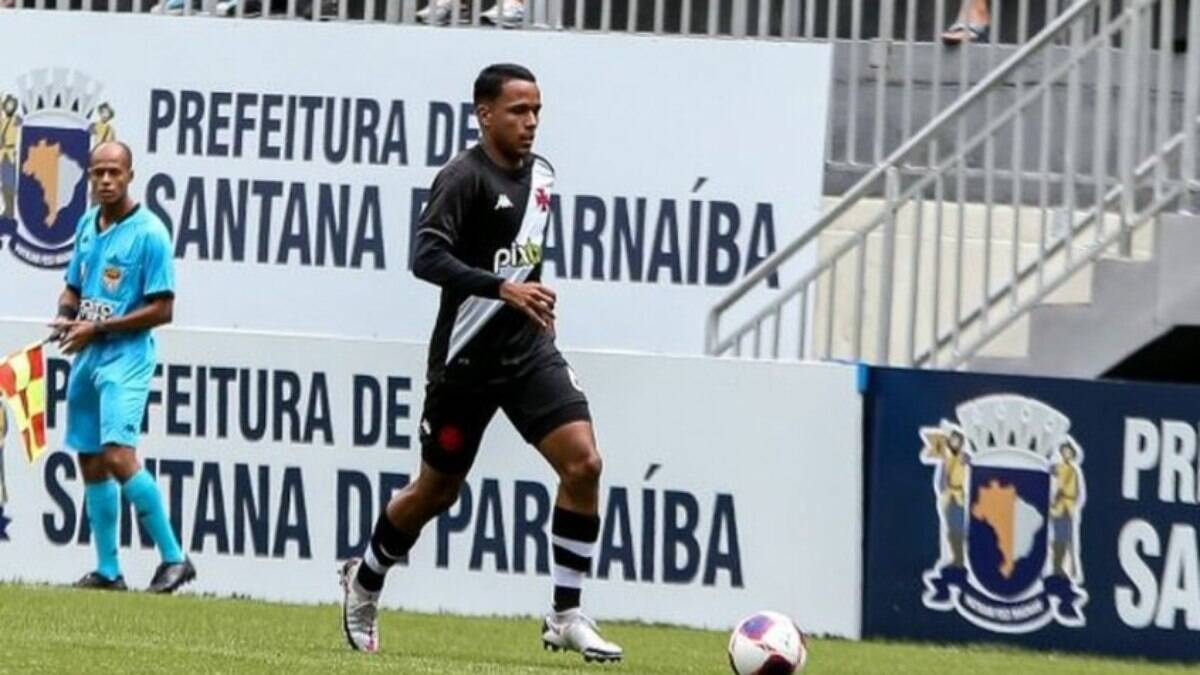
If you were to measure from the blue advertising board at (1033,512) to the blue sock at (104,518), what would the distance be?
3.43 metres

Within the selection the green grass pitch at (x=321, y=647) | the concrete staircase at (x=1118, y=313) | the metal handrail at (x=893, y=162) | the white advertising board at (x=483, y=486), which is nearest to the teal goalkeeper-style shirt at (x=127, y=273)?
the white advertising board at (x=483, y=486)

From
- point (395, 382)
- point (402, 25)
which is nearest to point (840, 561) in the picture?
point (395, 382)

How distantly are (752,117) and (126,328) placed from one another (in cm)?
381

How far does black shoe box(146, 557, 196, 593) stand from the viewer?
14.3 metres

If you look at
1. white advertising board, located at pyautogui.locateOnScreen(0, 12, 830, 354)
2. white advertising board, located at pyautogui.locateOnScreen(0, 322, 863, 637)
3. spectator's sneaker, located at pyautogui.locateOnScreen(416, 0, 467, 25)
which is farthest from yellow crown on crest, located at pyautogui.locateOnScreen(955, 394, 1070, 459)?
spectator's sneaker, located at pyautogui.locateOnScreen(416, 0, 467, 25)

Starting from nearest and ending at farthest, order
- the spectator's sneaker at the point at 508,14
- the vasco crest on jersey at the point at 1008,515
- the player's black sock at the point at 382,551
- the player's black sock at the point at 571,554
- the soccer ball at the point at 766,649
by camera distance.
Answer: the soccer ball at the point at 766,649, the player's black sock at the point at 571,554, the player's black sock at the point at 382,551, the vasco crest on jersey at the point at 1008,515, the spectator's sneaker at the point at 508,14

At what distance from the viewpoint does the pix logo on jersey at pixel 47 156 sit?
56.3 feet

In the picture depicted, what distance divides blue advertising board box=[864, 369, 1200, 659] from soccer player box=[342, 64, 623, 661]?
3332 mm

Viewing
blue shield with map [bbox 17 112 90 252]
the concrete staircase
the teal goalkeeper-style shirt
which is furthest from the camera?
blue shield with map [bbox 17 112 90 252]

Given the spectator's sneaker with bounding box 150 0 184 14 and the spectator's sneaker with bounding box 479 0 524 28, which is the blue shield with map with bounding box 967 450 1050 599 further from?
the spectator's sneaker with bounding box 150 0 184 14

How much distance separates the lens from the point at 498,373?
10.9 metres

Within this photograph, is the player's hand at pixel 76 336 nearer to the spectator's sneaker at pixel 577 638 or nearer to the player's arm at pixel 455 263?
the player's arm at pixel 455 263

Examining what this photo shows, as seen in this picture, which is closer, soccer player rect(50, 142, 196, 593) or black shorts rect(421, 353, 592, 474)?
black shorts rect(421, 353, 592, 474)

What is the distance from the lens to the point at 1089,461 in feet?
45.0
